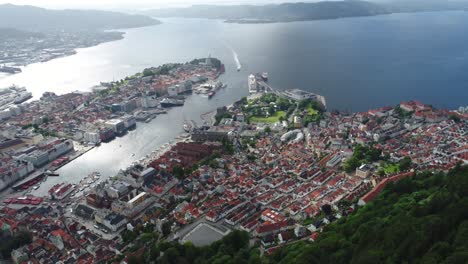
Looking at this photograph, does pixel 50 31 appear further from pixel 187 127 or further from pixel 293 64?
pixel 187 127

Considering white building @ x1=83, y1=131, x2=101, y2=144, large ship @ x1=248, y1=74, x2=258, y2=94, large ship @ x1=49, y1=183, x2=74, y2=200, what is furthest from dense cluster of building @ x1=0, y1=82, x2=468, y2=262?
large ship @ x1=248, y1=74, x2=258, y2=94

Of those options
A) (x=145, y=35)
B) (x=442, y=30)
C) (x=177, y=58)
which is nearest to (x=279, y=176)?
(x=177, y=58)

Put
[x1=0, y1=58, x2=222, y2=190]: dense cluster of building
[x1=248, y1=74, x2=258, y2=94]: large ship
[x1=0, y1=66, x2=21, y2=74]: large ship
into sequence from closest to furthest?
1. [x1=0, y1=58, x2=222, y2=190]: dense cluster of building
2. [x1=248, y1=74, x2=258, y2=94]: large ship
3. [x1=0, y1=66, x2=21, y2=74]: large ship

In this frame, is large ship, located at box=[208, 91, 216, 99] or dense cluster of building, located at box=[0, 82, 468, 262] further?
large ship, located at box=[208, 91, 216, 99]

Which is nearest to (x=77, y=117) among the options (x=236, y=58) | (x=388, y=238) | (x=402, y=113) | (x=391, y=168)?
(x=391, y=168)

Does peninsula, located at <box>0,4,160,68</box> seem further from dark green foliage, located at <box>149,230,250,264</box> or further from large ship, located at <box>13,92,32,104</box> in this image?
dark green foliage, located at <box>149,230,250,264</box>

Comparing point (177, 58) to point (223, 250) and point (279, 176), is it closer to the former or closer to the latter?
point (279, 176)

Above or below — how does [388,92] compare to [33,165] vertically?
above
